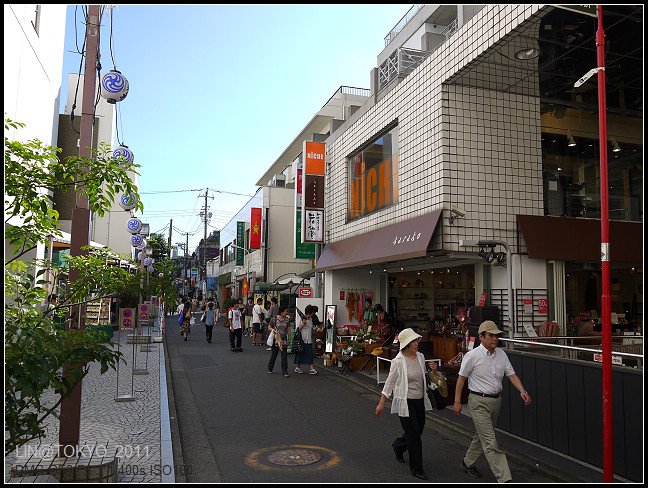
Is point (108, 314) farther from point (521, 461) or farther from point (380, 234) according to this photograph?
point (521, 461)

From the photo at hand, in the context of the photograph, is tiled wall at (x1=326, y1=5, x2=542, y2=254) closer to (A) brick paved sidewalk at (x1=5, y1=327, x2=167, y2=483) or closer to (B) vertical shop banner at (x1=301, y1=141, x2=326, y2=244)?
(B) vertical shop banner at (x1=301, y1=141, x2=326, y2=244)

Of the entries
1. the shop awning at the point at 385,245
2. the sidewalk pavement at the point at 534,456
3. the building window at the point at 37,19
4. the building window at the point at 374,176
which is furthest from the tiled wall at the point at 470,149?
the building window at the point at 37,19

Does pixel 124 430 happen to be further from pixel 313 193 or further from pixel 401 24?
pixel 401 24

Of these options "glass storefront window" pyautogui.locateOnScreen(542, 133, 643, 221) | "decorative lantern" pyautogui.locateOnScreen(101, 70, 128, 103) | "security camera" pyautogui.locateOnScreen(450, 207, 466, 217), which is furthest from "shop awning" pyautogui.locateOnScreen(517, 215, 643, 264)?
"decorative lantern" pyautogui.locateOnScreen(101, 70, 128, 103)

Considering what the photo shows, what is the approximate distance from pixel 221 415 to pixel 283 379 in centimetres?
390

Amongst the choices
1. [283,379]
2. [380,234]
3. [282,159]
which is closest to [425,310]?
[380,234]

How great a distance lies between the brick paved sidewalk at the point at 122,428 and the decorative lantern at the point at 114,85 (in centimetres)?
433

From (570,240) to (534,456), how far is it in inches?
238

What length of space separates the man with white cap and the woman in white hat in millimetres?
443

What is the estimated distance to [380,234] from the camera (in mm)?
14133

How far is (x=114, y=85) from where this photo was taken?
785cm

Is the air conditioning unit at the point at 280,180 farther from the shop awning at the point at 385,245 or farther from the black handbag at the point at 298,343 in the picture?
the black handbag at the point at 298,343

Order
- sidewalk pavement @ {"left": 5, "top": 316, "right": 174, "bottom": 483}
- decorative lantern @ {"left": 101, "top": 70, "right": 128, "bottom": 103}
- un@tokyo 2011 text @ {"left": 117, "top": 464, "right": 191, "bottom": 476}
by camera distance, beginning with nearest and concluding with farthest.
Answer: un@tokyo 2011 text @ {"left": 117, "top": 464, "right": 191, "bottom": 476}, sidewalk pavement @ {"left": 5, "top": 316, "right": 174, "bottom": 483}, decorative lantern @ {"left": 101, "top": 70, "right": 128, "bottom": 103}

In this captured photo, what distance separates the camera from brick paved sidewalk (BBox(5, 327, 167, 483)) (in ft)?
19.9
